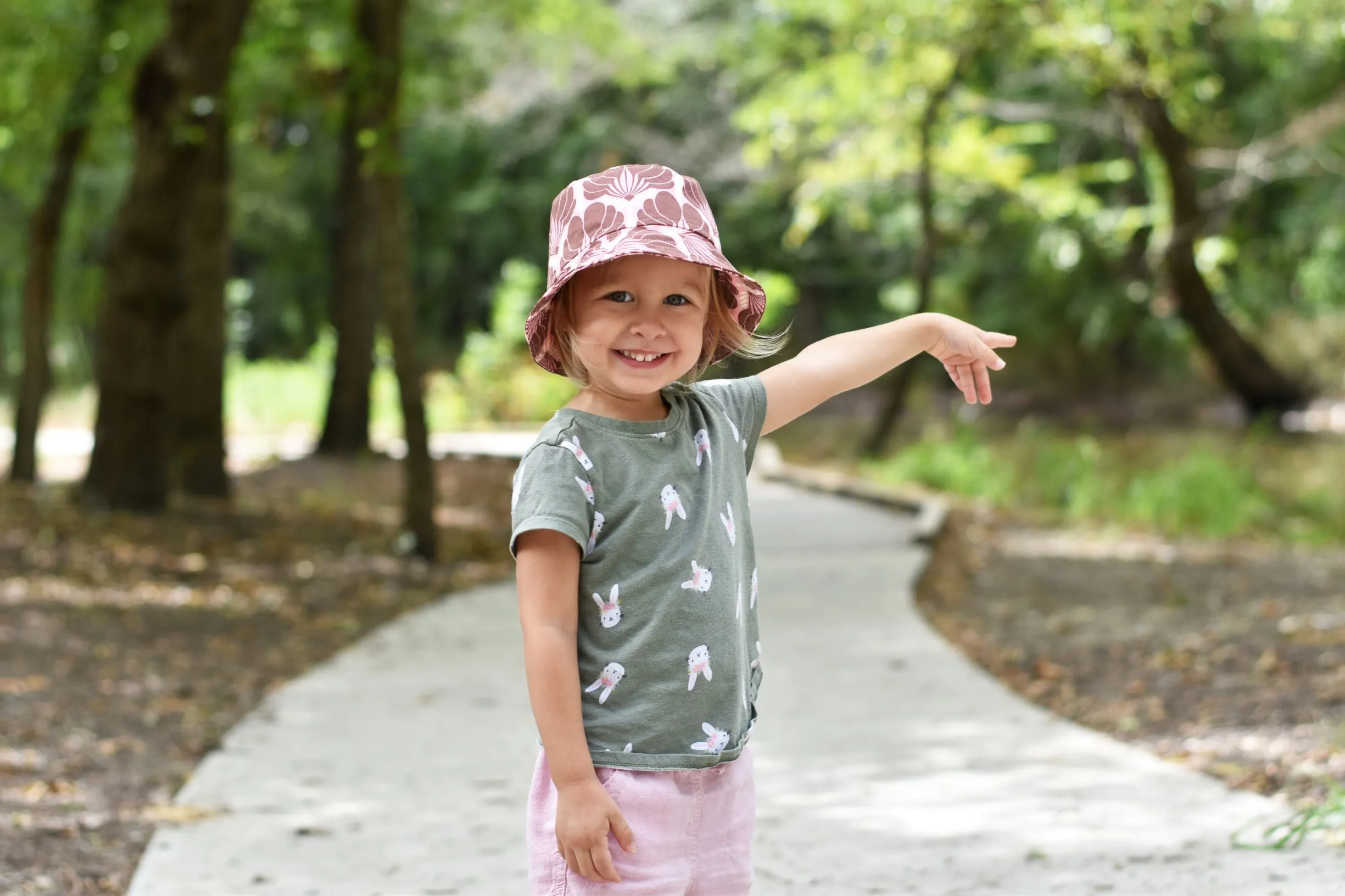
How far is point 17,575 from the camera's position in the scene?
8.59 metres

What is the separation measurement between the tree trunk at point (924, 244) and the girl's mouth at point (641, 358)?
1327cm

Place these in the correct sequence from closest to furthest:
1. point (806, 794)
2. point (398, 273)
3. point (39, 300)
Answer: point (806, 794)
point (398, 273)
point (39, 300)

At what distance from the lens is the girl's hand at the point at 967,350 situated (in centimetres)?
285

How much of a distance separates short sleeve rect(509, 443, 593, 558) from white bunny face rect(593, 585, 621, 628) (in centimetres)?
8

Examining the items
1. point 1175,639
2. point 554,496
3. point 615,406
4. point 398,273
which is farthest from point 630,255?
point 398,273

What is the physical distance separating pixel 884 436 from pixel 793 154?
3487 mm

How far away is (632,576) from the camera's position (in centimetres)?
240

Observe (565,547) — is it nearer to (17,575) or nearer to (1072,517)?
(17,575)

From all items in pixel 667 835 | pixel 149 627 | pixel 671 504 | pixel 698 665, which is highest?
pixel 671 504

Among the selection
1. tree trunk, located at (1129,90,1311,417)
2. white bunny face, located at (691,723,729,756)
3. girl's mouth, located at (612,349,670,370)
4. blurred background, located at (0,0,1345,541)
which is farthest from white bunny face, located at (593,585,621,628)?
tree trunk, located at (1129,90,1311,417)

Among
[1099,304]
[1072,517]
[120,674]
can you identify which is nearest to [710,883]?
[120,674]

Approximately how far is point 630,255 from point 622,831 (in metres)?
0.86

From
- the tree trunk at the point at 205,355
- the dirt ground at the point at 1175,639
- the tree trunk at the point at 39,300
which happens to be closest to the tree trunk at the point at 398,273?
the tree trunk at the point at 205,355

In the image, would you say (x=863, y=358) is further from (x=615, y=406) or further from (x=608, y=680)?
(x=608, y=680)
